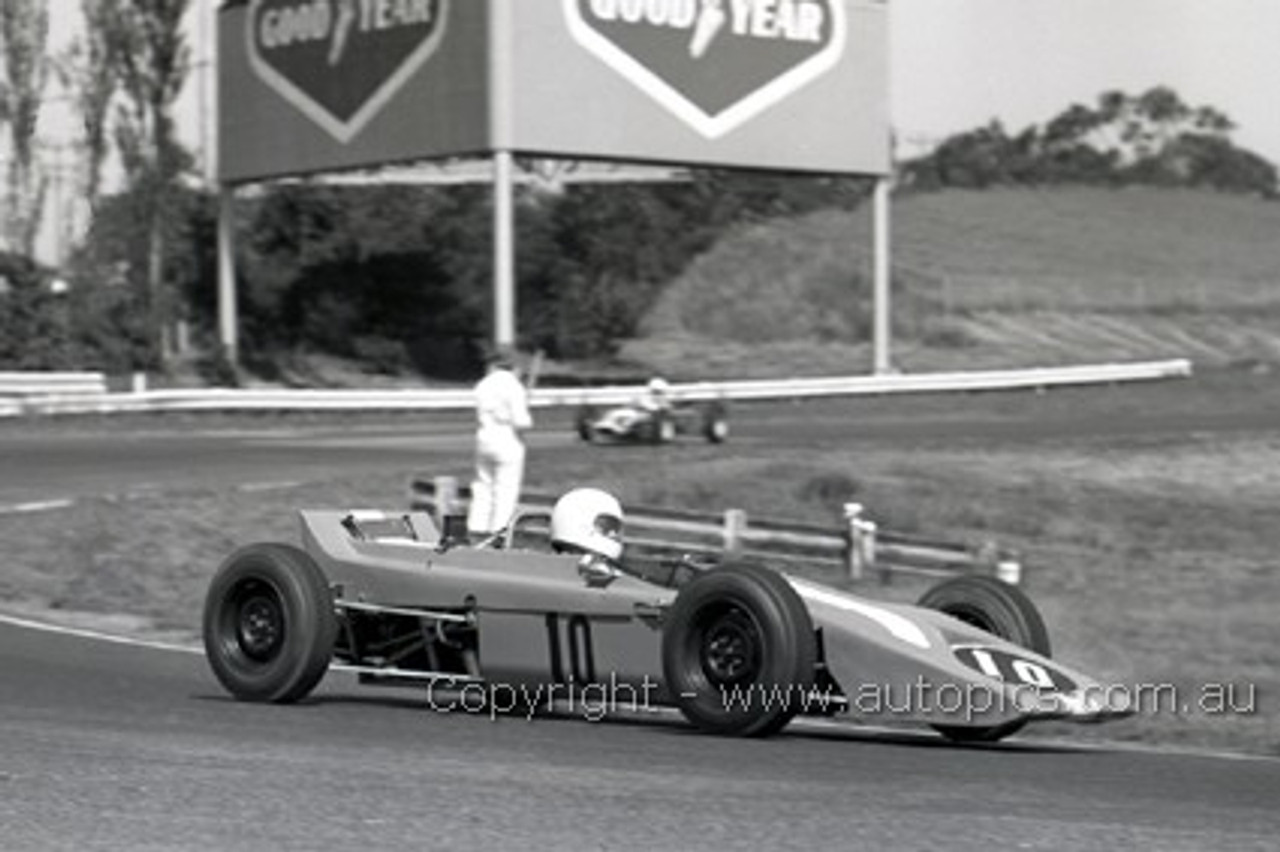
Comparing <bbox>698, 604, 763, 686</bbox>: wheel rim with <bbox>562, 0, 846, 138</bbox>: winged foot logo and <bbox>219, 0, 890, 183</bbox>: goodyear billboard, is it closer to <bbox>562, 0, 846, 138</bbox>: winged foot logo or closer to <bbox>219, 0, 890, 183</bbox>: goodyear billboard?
<bbox>219, 0, 890, 183</bbox>: goodyear billboard

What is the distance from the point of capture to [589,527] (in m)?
12.1

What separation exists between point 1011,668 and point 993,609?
3.53 ft

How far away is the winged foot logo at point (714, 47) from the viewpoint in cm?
4712

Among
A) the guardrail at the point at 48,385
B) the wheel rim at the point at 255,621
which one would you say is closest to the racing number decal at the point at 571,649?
the wheel rim at the point at 255,621

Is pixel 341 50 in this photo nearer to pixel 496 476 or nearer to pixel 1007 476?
pixel 1007 476

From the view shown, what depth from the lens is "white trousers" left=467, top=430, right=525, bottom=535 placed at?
20891mm

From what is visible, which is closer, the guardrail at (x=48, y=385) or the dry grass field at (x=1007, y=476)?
the dry grass field at (x=1007, y=476)

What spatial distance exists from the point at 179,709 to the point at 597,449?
72.1 ft

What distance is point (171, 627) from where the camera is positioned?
57.9 feet

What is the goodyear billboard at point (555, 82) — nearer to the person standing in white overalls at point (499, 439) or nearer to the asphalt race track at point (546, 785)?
the person standing in white overalls at point (499, 439)

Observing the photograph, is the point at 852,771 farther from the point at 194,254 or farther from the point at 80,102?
the point at 194,254

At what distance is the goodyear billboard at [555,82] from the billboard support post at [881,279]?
1.92 m

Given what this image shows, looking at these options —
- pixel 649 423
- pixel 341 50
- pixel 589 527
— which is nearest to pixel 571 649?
pixel 589 527

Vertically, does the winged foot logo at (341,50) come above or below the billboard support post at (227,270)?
above
